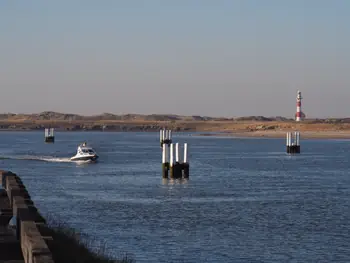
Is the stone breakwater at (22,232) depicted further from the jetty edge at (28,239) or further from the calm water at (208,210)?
the calm water at (208,210)

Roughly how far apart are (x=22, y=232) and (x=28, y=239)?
1.04 m

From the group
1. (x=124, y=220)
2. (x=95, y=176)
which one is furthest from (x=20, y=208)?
(x=95, y=176)

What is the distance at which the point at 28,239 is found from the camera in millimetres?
12828

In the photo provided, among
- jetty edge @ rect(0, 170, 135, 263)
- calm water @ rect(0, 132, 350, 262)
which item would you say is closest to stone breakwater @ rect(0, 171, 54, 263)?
jetty edge @ rect(0, 170, 135, 263)

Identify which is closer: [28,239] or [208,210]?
[28,239]

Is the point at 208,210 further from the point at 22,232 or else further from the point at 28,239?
the point at 28,239

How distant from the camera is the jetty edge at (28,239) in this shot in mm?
12430

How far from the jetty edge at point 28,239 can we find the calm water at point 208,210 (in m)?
4.34

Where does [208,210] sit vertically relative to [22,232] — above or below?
below

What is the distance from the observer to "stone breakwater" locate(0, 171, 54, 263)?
12.0m

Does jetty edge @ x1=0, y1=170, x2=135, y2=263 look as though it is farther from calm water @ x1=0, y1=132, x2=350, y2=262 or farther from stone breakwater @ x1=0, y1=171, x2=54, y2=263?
calm water @ x1=0, y1=132, x2=350, y2=262

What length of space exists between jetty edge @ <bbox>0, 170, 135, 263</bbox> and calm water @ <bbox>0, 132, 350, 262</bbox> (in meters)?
4.34

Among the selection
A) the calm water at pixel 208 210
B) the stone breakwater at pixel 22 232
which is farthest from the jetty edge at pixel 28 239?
the calm water at pixel 208 210

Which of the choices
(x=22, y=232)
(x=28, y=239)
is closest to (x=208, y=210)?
(x=22, y=232)
